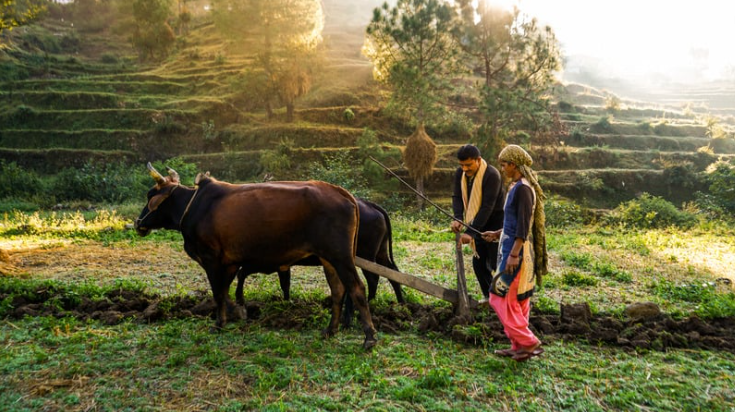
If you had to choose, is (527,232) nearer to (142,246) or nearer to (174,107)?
(142,246)

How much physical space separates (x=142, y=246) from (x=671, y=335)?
9965 mm

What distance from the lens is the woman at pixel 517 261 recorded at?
4.12 m

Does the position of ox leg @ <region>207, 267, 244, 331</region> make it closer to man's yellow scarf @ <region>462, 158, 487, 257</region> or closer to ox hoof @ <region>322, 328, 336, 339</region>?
ox hoof @ <region>322, 328, 336, 339</region>

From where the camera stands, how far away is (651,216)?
16281mm

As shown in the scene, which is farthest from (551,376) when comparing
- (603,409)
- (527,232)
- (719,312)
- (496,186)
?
(719,312)

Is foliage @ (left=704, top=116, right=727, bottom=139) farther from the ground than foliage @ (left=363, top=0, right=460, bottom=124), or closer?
closer

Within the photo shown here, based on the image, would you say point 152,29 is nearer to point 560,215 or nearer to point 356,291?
point 560,215

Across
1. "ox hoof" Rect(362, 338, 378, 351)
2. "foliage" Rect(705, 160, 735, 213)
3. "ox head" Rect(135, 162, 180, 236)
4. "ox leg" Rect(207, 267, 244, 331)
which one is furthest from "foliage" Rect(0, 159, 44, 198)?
"foliage" Rect(705, 160, 735, 213)

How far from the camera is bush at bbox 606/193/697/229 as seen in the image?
16.3 metres

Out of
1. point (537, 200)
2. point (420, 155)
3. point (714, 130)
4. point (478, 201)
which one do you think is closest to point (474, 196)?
point (478, 201)

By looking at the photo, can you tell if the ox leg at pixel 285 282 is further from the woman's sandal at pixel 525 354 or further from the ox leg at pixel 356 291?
the woman's sandal at pixel 525 354

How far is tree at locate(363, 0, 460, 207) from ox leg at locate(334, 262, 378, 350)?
64.9 ft

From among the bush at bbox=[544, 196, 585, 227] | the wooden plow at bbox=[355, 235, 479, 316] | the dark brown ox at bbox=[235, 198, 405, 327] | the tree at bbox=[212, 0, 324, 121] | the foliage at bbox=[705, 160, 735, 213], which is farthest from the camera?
the tree at bbox=[212, 0, 324, 121]

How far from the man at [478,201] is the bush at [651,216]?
1293 cm
